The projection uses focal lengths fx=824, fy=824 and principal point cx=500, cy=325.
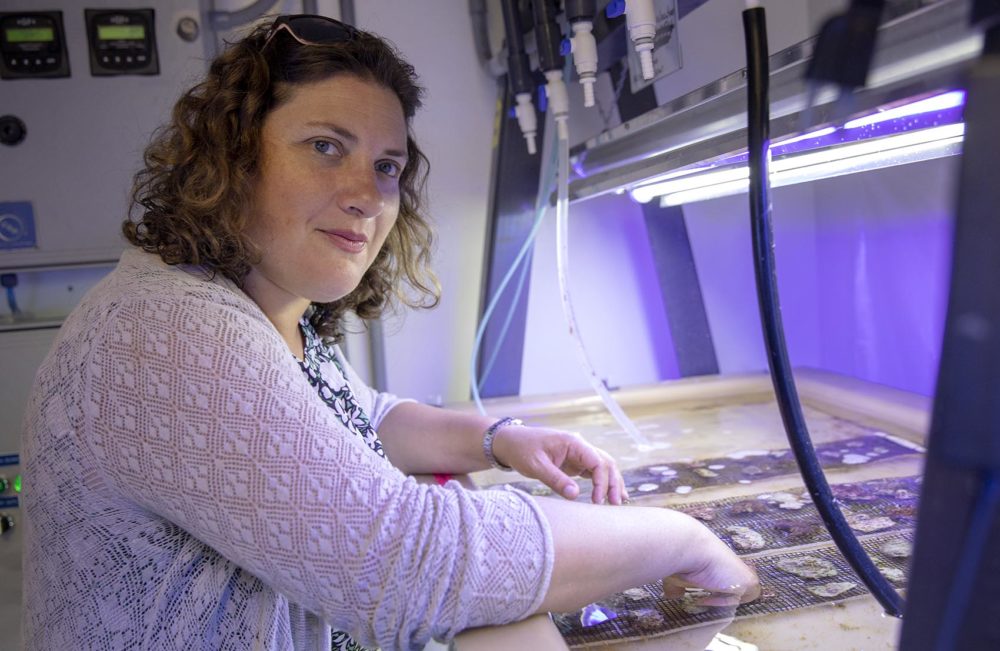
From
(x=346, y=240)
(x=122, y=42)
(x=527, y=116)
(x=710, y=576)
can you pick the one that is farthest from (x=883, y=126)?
(x=122, y=42)

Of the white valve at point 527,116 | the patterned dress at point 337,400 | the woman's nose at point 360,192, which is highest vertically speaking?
the white valve at point 527,116

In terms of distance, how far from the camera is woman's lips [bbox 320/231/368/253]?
963mm

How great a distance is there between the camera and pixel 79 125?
1623 mm

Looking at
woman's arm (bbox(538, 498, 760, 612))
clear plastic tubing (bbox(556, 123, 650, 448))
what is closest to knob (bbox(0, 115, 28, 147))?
clear plastic tubing (bbox(556, 123, 650, 448))

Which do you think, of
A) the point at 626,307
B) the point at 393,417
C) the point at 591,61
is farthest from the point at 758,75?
the point at 626,307

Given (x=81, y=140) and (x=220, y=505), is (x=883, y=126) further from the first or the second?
(x=81, y=140)

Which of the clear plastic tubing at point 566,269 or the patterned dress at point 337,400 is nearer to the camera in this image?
the patterned dress at point 337,400

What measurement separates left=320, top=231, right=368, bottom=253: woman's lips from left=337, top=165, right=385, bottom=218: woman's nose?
0.08 feet

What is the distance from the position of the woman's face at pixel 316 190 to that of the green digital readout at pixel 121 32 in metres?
0.88

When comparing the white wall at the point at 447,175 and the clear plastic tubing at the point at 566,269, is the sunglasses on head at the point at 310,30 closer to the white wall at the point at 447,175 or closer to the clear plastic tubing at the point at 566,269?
the clear plastic tubing at the point at 566,269

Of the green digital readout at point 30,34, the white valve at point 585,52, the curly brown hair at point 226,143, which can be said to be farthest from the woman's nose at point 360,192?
the green digital readout at point 30,34

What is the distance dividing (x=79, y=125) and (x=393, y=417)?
904mm

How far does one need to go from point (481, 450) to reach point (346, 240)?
0.39 meters

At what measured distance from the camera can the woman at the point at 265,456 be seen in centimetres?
68
